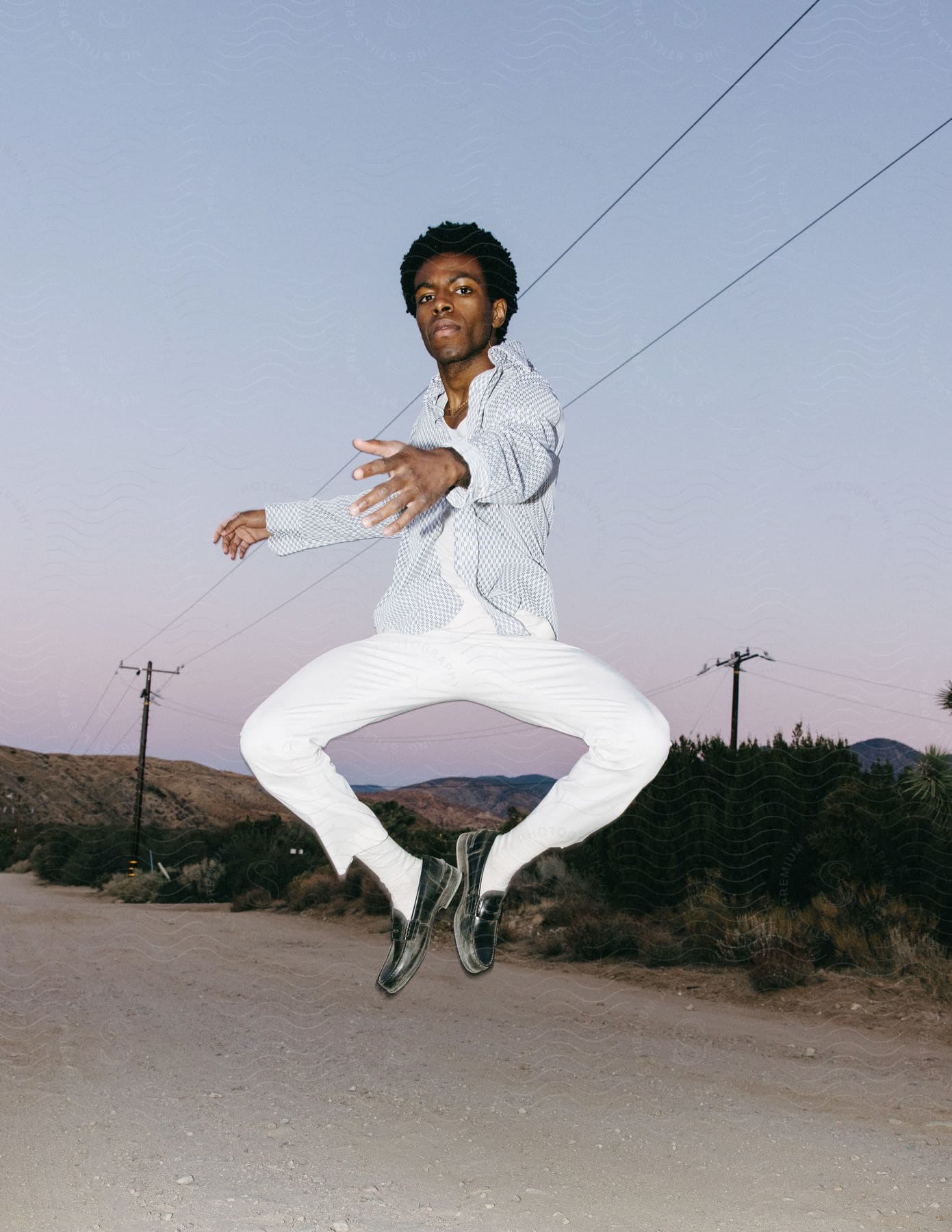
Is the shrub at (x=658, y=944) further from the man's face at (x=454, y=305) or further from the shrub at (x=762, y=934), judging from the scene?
the man's face at (x=454, y=305)

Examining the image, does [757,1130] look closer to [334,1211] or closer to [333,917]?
[334,1211]

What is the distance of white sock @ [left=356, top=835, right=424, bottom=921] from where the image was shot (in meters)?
3.50

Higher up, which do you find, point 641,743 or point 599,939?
point 641,743

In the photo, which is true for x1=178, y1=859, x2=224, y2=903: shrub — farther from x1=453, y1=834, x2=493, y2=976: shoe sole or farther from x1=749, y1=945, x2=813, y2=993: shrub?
x1=453, y1=834, x2=493, y2=976: shoe sole

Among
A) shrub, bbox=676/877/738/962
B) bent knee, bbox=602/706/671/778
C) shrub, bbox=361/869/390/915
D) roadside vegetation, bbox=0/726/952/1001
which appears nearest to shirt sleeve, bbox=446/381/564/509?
bent knee, bbox=602/706/671/778

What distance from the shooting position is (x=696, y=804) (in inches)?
577

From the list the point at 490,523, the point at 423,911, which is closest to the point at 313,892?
the point at 423,911

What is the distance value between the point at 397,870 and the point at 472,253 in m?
1.83

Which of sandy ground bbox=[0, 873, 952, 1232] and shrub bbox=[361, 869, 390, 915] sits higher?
shrub bbox=[361, 869, 390, 915]

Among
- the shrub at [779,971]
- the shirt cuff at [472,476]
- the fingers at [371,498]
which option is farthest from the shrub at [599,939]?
the fingers at [371,498]

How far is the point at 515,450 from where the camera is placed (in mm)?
2711

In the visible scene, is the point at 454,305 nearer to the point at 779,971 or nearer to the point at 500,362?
the point at 500,362

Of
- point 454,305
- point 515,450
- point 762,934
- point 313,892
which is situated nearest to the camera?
point 515,450

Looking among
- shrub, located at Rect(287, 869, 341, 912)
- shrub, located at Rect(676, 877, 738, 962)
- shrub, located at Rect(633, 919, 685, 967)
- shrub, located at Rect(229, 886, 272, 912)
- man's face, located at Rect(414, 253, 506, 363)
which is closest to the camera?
man's face, located at Rect(414, 253, 506, 363)
